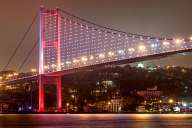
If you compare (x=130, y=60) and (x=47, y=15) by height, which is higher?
(x=47, y=15)

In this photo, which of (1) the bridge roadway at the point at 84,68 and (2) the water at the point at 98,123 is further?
(1) the bridge roadway at the point at 84,68

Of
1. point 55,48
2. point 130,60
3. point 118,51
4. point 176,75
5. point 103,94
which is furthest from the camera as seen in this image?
point 176,75

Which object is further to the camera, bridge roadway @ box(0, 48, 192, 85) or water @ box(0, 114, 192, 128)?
bridge roadway @ box(0, 48, 192, 85)

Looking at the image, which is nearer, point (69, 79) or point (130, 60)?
point (130, 60)

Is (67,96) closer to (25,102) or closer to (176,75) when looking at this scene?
(25,102)

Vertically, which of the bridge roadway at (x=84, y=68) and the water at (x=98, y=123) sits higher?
the bridge roadway at (x=84, y=68)

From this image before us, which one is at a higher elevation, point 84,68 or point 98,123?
point 84,68

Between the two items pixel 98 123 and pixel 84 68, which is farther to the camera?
pixel 84 68

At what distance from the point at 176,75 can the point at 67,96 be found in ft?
96.9

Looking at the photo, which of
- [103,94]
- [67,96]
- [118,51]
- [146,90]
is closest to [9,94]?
[67,96]

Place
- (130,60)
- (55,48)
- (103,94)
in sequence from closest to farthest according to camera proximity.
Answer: (130,60) < (55,48) < (103,94)

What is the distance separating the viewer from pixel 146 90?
121 meters

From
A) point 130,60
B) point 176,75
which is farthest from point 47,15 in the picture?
point 176,75

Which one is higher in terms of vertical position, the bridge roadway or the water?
the bridge roadway
